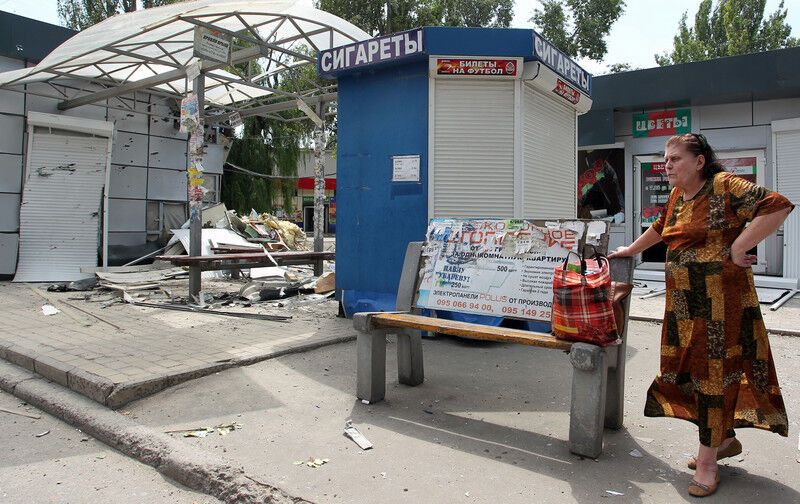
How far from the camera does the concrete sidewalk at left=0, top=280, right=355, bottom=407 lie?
433cm

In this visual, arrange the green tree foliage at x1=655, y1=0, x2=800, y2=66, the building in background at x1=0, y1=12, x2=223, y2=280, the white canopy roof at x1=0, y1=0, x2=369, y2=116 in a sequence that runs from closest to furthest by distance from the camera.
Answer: the white canopy roof at x1=0, y1=0, x2=369, y2=116 → the building in background at x1=0, y1=12, x2=223, y2=280 → the green tree foliage at x1=655, y1=0, x2=800, y2=66

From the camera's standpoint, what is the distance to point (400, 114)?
6102 mm

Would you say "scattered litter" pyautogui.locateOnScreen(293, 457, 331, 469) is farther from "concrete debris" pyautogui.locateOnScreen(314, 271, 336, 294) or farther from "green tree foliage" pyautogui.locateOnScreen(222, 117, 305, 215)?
"green tree foliage" pyautogui.locateOnScreen(222, 117, 305, 215)

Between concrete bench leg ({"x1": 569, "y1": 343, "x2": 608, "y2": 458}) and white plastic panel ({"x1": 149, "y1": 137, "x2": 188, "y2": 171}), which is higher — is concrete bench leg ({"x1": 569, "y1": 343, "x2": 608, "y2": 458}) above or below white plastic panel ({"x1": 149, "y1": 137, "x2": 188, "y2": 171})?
below

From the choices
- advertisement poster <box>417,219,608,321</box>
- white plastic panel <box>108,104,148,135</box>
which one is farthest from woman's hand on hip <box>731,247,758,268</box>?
white plastic panel <box>108,104,148,135</box>

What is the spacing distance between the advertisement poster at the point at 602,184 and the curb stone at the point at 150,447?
10529 millimetres

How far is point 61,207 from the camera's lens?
36.6 ft

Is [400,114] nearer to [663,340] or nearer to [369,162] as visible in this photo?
[369,162]

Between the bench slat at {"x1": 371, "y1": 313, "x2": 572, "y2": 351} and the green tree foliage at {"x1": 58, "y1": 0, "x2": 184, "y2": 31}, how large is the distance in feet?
87.4

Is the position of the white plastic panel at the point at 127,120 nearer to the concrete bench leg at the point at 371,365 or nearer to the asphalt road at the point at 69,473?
the asphalt road at the point at 69,473

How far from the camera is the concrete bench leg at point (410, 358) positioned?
427 cm

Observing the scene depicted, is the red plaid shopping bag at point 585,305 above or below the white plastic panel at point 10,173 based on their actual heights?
below

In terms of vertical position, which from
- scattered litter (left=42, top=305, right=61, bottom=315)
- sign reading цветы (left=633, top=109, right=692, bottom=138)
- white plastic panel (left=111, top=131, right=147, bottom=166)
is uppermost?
sign reading цветы (left=633, top=109, right=692, bottom=138)

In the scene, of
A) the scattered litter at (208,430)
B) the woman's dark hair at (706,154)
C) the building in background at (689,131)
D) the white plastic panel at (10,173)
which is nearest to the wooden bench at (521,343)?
the woman's dark hair at (706,154)
